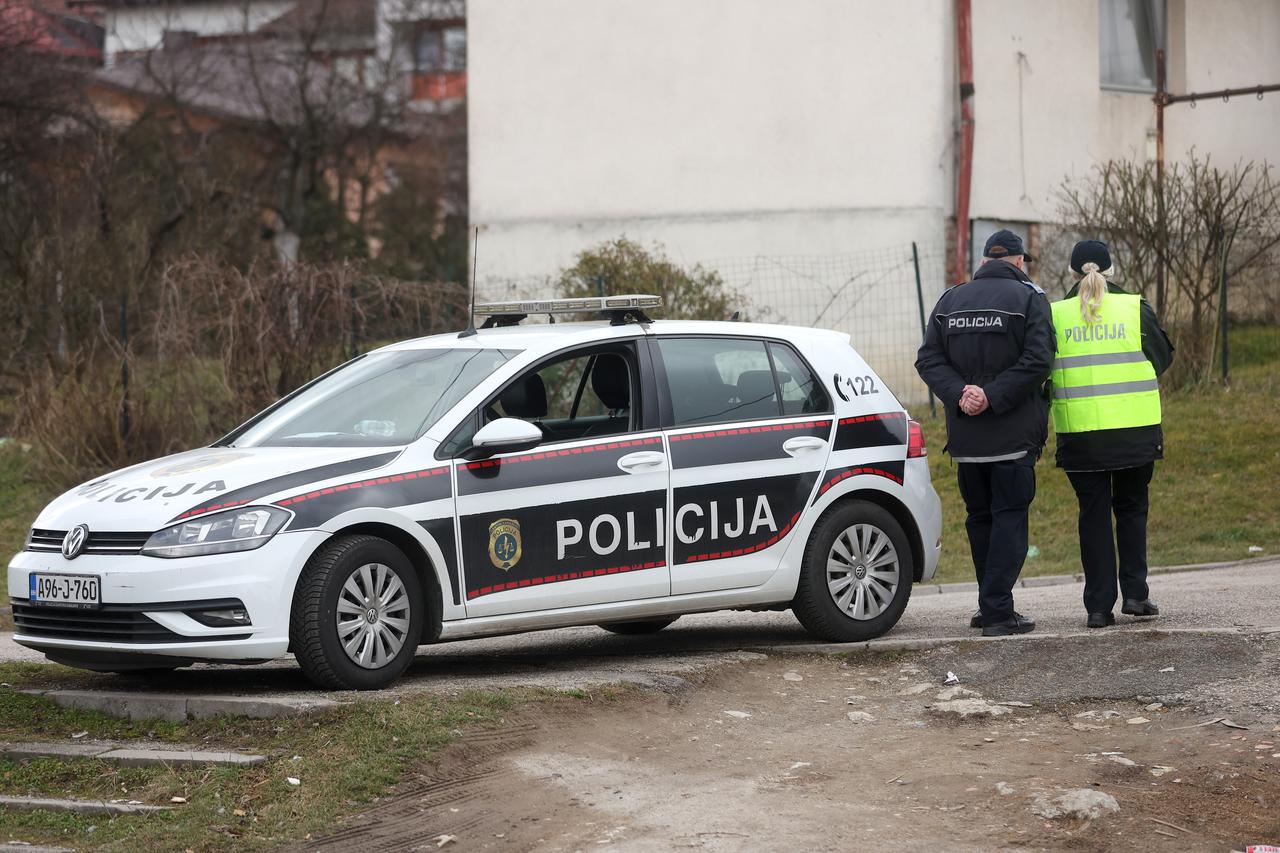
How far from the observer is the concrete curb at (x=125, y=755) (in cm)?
644

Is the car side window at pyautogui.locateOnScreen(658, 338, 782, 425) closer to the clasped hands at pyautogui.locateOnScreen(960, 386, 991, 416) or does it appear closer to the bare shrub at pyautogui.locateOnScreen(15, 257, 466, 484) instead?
the clasped hands at pyautogui.locateOnScreen(960, 386, 991, 416)

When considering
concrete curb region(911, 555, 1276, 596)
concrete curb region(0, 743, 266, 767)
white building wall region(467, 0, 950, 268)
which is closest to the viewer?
concrete curb region(0, 743, 266, 767)

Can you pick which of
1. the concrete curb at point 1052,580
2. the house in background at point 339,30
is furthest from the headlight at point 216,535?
the house in background at point 339,30

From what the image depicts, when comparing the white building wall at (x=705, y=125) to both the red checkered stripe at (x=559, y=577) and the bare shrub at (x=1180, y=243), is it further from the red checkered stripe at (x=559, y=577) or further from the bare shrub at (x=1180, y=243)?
the red checkered stripe at (x=559, y=577)

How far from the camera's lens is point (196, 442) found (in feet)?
57.9

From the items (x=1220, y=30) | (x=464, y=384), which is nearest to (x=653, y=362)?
(x=464, y=384)

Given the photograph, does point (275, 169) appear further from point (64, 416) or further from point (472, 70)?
point (64, 416)

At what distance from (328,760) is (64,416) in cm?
1242

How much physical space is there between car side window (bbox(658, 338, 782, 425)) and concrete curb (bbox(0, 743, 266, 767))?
2.95m

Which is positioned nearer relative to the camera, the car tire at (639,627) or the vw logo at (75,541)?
the vw logo at (75,541)

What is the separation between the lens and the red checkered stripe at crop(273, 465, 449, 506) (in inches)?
284

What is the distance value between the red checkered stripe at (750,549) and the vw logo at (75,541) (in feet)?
9.20

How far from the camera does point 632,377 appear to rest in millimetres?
8516

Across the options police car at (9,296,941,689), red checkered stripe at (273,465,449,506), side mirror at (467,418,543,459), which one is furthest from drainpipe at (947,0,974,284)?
red checkered stripe at (273,465,449,506)
